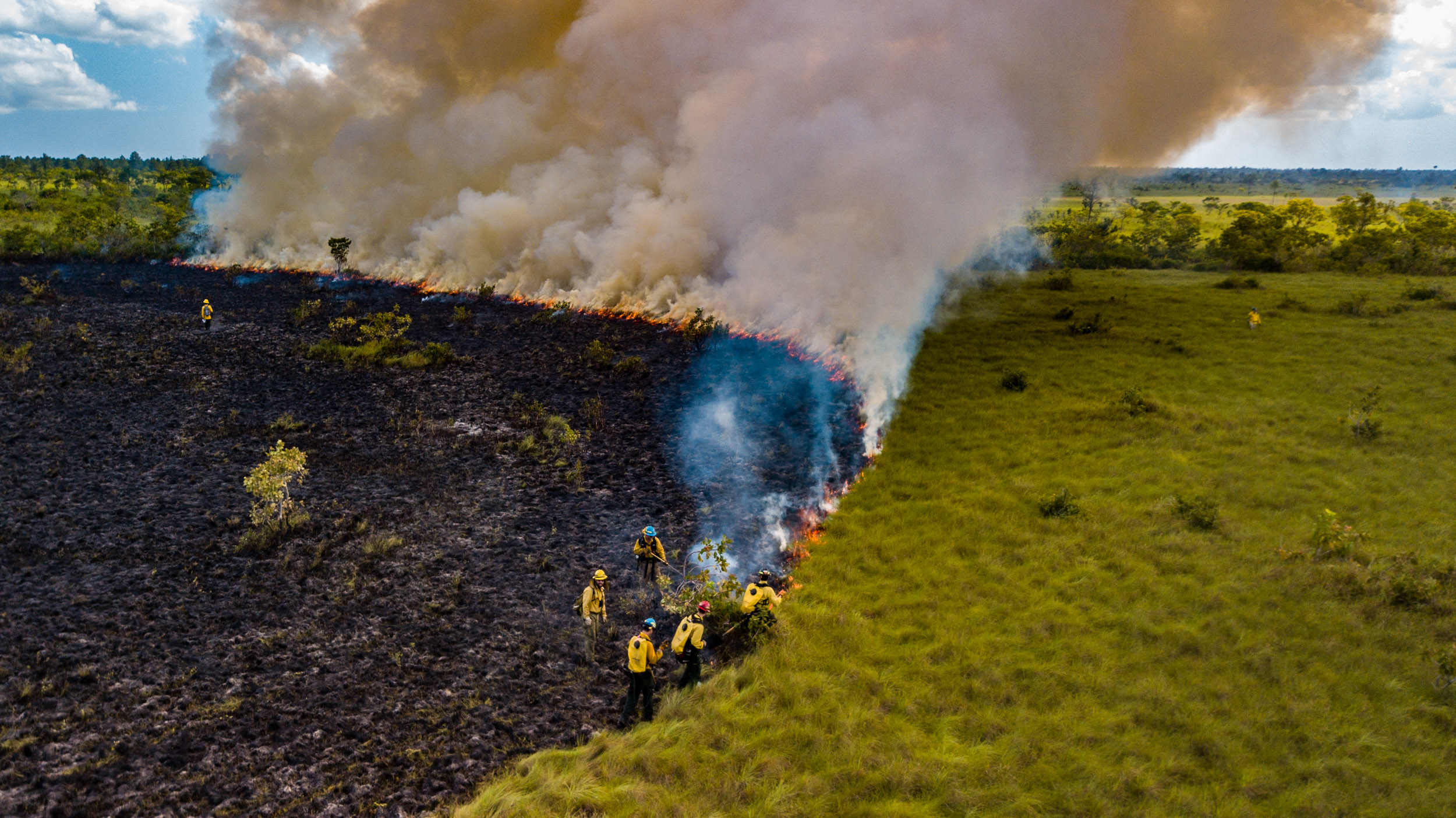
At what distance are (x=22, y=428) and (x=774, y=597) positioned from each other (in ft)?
76.8

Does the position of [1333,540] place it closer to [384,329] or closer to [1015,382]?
[1015,382]

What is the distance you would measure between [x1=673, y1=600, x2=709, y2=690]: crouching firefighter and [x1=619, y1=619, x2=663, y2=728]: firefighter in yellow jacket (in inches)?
13.5

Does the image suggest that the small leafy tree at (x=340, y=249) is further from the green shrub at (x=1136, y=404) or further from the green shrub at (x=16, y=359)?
the green shrub at (x=1136, y=404)

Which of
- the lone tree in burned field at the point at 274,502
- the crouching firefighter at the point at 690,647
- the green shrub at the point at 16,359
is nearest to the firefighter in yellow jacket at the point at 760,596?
the crouching firefighter at the point at 690,647

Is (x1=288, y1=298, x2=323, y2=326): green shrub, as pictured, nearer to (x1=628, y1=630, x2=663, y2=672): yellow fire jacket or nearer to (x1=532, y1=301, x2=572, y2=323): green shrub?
(x1=532, y1=301, x2=572, y2=323): green shrub

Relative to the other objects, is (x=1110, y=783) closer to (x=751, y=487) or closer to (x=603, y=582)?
(x=603, y=582)

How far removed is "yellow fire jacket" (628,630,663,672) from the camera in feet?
32.8

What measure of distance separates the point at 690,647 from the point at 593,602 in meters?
2.01

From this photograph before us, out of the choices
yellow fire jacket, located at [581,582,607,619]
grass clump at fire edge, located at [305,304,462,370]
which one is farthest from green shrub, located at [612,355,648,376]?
yellow fire jacket, located at [581,582,607,619]

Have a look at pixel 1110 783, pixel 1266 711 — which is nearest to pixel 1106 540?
pixel 1266 711

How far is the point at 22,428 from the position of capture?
21.1 m

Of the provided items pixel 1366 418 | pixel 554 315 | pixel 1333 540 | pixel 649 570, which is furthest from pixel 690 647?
pixel 554 315

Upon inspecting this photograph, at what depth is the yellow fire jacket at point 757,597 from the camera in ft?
39.5

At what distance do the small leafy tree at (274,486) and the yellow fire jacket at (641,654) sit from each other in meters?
10.2
